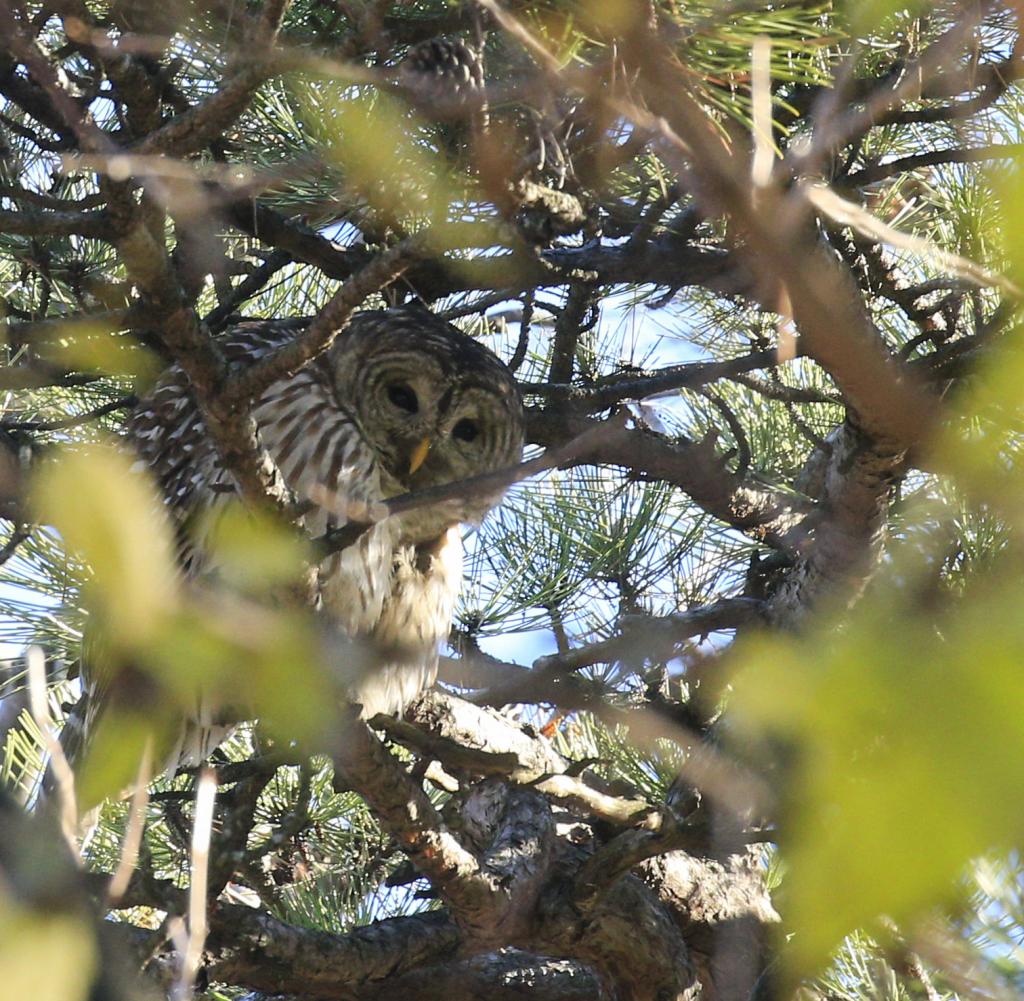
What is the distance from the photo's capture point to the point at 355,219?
2975 mm

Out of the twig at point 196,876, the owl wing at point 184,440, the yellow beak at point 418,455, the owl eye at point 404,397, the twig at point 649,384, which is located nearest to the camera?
the twig at point 196,876

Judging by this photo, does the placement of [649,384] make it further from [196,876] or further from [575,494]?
[196,876]

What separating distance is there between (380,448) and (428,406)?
0.18m

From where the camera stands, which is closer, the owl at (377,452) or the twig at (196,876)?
the twig at (196,876)

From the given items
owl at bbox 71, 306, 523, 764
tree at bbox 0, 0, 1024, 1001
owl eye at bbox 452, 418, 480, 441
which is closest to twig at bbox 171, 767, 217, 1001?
tree at bbox 0, 0, 1024, 1001

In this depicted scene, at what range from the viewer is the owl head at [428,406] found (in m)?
3.67

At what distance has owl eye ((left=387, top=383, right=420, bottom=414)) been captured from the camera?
3766 mm

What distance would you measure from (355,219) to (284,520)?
3.74 ft

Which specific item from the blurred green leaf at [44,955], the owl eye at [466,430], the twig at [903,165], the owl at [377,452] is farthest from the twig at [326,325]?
the owl eye at [466,430]

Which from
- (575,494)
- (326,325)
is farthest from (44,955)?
(575,494)

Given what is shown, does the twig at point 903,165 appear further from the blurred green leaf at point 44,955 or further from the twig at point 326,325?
the blurred green leaf at point 44,955

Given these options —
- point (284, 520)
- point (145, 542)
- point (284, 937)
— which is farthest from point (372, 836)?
point (145, 542)

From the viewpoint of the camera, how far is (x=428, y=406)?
3740 millimetres

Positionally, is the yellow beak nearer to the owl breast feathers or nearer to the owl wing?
the owl breast feathers
